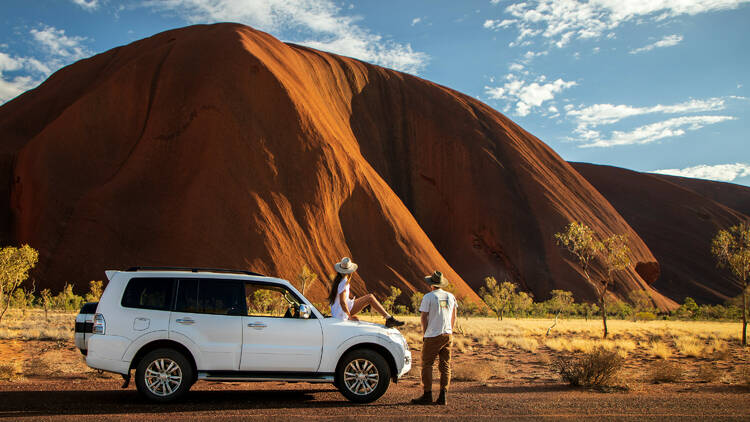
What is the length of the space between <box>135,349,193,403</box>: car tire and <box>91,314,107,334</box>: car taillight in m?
0.65

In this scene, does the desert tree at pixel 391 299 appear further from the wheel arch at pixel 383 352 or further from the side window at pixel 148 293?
the side window at pixel 148 293

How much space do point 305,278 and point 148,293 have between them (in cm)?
2764

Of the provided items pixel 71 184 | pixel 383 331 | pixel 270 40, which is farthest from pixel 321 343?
pixel 270 40

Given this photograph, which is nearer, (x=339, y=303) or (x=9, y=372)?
(x=339, y=303)

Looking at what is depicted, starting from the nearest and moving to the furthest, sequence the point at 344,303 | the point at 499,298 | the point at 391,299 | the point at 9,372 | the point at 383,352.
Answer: the point at 383,352, the point at 344,303, the point at 9,372, the point at 391,299, the point at 499,298

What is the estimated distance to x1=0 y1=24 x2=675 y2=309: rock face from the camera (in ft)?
120

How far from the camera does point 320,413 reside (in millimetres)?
6855

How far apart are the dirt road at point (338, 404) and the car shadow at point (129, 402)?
0.5 inches

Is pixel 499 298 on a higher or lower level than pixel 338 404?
higher

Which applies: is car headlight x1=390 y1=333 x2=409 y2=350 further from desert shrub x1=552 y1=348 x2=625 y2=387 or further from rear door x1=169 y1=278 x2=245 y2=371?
desert shrub x1=552 y1=348 x2=625 y2=387

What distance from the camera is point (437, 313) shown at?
299 inches

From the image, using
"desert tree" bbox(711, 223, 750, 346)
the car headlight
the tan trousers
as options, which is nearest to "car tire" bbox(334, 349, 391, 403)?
the car headlight

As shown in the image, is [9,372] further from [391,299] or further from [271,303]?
[391,299]

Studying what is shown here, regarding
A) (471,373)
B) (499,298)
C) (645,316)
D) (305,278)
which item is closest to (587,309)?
(645,316)
